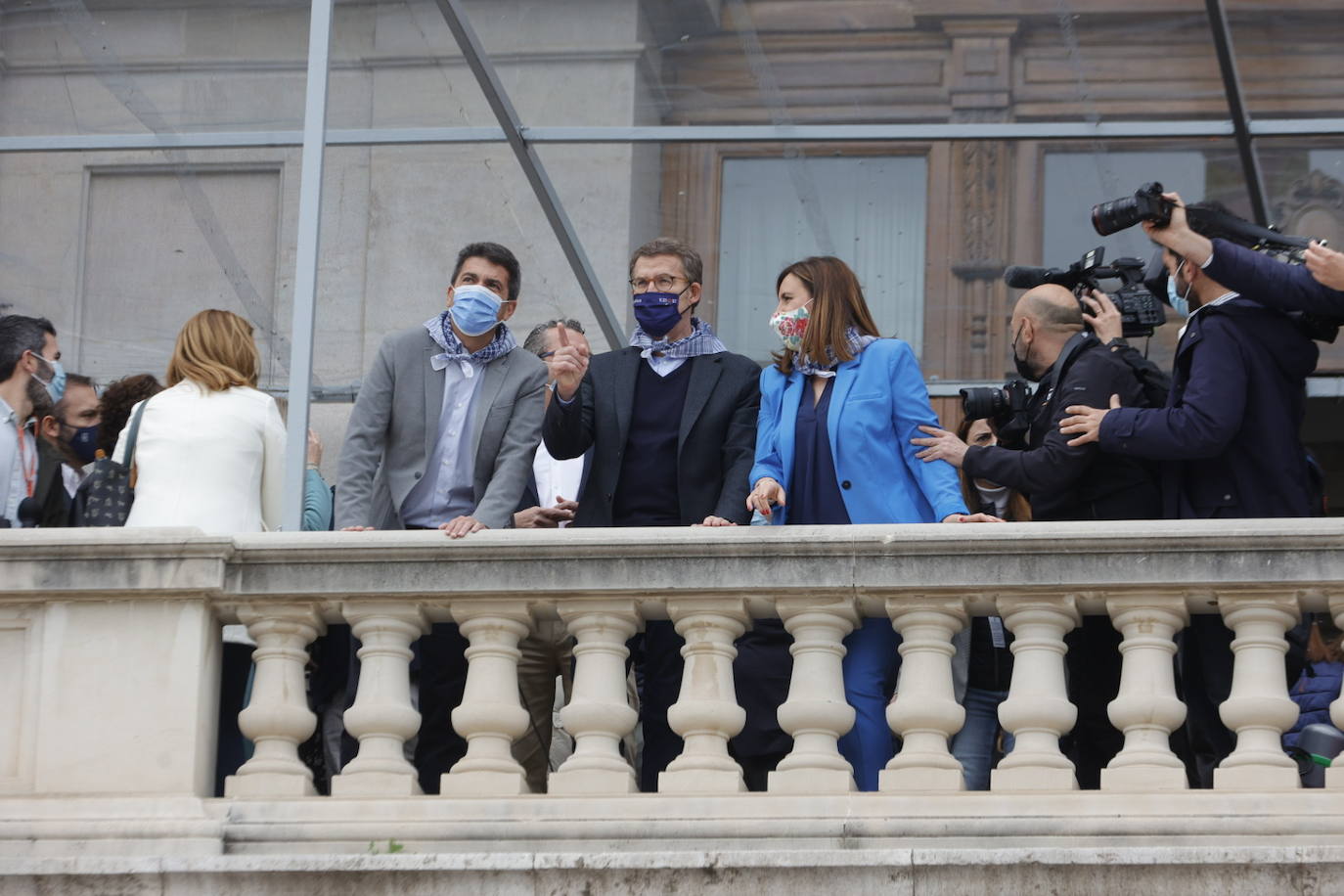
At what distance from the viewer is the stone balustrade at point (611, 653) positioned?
6.52m

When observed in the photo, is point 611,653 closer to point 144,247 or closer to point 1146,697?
point 1146,697

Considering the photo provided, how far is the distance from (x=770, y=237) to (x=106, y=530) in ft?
17.5

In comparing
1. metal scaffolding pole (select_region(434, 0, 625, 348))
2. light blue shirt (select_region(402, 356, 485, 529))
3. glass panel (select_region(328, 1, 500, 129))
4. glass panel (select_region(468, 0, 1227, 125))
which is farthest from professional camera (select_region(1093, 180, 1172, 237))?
glass panel (select_region(328, 1, 500, 129))

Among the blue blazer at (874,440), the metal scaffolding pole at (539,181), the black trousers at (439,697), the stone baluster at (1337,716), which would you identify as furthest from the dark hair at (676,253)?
the metal scaffolding pole at (539,181)

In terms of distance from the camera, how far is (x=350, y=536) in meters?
6.93

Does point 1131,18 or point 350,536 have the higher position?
point 1131,18

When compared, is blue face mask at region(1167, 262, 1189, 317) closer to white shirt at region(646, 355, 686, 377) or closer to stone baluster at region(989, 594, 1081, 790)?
stone baluster at region(989, 594, 1081, 790)

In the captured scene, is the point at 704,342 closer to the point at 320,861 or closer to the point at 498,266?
the point at 498,266

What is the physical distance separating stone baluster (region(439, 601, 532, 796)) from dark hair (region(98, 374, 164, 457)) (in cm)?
211

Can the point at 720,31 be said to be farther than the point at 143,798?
Yes

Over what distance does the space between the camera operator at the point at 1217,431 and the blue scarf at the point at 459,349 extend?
6.09ft

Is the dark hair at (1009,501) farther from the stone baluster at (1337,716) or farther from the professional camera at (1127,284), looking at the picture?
the stone baluster at (1337,716)

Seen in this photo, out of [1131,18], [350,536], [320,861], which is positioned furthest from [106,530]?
[1131,18]

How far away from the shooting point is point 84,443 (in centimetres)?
905
